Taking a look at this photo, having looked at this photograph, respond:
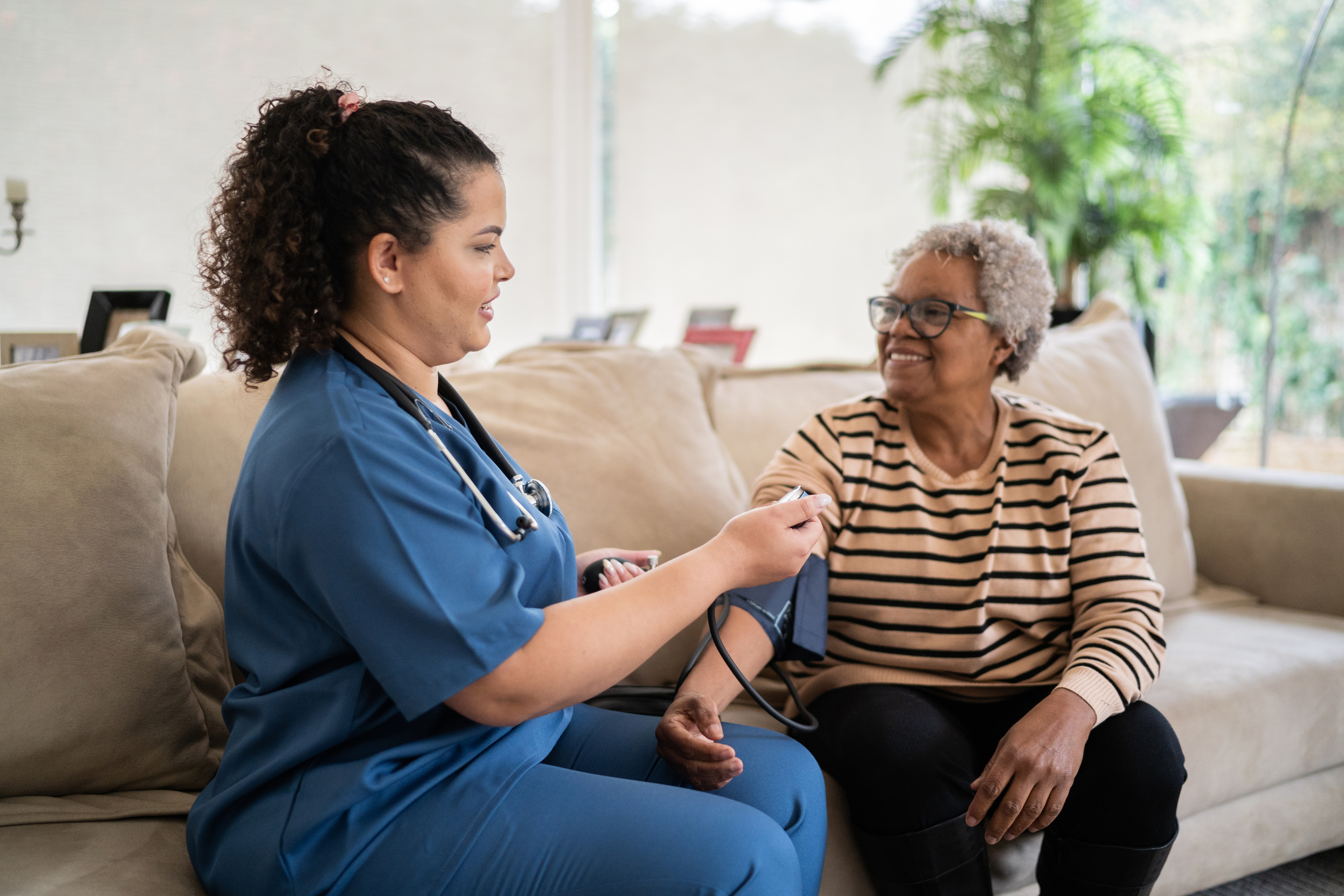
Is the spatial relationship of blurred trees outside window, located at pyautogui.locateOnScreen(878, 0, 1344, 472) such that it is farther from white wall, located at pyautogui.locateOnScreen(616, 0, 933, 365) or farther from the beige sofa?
the beige sofa

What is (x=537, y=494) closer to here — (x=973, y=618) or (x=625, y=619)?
(x=625, y=619)

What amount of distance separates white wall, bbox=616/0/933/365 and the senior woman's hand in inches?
135

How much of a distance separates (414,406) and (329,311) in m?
0.12

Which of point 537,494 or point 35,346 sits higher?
point 35,346

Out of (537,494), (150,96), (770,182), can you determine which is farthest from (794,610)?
(770,182)

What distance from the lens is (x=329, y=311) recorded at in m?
0.90

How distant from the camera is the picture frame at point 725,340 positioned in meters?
2.37

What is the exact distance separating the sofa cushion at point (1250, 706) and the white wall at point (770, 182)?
2.97 meters

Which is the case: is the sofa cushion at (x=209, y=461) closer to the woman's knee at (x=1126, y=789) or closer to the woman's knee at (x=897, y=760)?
the woman's knee at (x=897, y=760)

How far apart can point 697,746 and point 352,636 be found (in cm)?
41

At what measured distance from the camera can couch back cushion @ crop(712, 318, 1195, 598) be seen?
6.10 feet

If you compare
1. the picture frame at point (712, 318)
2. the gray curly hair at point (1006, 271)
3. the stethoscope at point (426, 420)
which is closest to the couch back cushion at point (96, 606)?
the stethoscope at point (426, 420)

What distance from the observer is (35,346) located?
1.55 metres

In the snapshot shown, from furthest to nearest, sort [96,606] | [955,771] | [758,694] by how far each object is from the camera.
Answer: [758,694] → [955,771] → [96,606]
